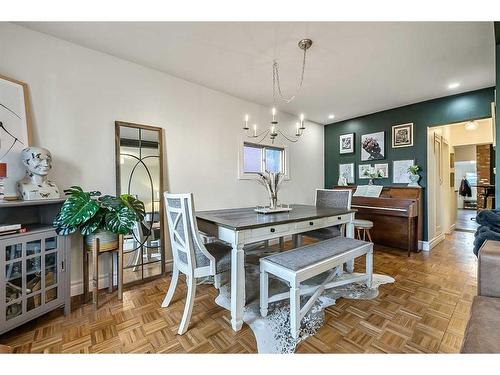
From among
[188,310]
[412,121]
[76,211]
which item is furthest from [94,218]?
[412,121]

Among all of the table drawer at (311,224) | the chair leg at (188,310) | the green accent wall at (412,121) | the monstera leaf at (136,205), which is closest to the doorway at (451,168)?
the green accent wall at (412,121)

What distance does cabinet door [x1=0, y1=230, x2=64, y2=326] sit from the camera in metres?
1.46

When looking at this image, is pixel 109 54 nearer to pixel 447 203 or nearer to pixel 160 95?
pixel 160 95

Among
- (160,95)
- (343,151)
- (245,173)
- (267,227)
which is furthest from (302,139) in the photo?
(267,227)

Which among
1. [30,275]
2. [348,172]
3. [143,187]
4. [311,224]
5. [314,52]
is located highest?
[314,52]

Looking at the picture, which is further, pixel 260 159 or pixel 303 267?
pixel 260 159

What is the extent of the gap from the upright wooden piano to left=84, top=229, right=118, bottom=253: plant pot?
361cm

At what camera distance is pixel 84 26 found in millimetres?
1867

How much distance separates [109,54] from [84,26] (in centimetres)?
41

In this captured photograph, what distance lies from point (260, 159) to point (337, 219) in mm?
1811

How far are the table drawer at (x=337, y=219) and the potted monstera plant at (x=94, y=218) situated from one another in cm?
186

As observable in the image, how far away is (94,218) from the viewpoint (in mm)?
1847


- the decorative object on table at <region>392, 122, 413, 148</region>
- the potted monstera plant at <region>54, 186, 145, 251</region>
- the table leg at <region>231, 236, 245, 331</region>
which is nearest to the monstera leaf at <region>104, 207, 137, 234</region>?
the potted monstera plant at <region>54, 186, 145, 251</region>

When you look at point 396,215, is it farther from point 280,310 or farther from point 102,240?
point 102,240
